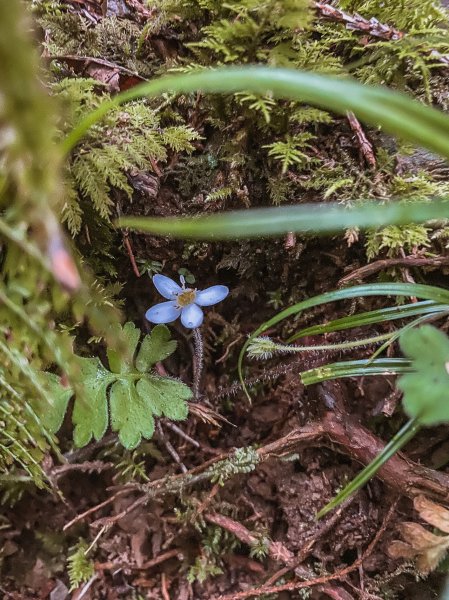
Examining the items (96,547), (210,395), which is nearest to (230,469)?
(210,395)

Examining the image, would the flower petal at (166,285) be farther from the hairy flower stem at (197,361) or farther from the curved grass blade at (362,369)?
the curved grass blade at (362,369)

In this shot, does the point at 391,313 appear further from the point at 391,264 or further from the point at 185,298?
the point at 185,298

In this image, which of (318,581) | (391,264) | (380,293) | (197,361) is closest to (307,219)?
(380,293)

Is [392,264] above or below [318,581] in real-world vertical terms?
above

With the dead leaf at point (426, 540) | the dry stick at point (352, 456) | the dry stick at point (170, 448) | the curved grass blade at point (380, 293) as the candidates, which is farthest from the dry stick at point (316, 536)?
the curved grass blade at point (380, 293)

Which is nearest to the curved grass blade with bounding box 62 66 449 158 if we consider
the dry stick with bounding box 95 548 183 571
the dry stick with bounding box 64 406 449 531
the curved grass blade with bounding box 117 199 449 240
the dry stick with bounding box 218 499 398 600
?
the curved grass blade with bounding box 117 199 449 240

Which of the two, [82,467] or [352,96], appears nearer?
[352,96]
